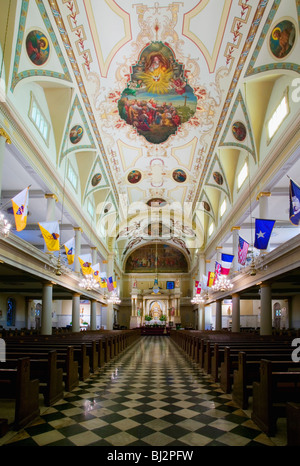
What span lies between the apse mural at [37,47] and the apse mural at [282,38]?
7799 millimetres

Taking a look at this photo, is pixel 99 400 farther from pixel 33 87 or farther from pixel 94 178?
pixel 94 178

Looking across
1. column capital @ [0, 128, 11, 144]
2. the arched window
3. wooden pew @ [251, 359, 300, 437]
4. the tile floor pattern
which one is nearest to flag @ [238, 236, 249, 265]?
the tile floor pattern

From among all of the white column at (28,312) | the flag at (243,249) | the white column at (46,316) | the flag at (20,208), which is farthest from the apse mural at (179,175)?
the white column at (28,312)

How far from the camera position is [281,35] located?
11.7 m

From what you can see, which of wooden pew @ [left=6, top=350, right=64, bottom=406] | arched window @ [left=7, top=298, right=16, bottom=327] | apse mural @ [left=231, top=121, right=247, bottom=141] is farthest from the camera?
arched window @ [left=7, top=298, right=16, bottom=327]

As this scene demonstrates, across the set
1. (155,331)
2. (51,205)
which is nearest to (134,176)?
(51,205)

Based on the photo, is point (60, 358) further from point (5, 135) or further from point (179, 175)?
point (179, 175)

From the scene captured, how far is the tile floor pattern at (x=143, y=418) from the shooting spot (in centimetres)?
454

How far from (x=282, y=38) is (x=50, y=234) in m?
10.9

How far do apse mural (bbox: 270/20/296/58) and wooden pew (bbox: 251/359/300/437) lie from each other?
10.8m

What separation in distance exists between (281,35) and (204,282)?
19.0 meters

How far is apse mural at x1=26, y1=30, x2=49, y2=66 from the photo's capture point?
11.6 metres

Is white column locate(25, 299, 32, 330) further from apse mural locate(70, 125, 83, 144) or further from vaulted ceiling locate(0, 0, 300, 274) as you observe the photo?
apse mural locate(70, 125, 83, 144)

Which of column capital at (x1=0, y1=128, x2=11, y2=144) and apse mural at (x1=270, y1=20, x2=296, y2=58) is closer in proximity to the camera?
column capital at (x1=0, y1=128, x2=11, y2=144)
